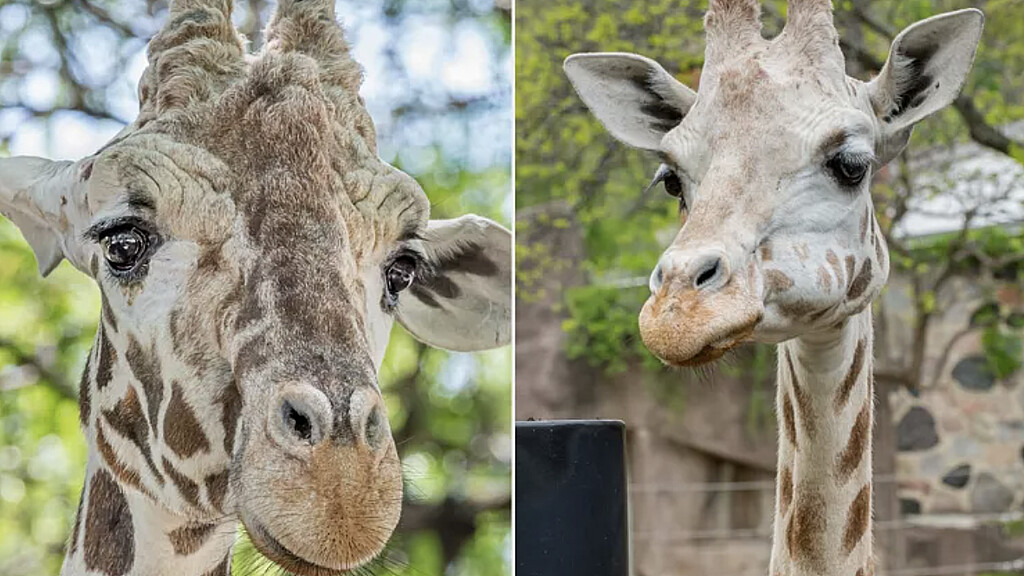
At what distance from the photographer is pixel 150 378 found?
4.76 ft

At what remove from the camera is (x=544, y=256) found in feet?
14.4

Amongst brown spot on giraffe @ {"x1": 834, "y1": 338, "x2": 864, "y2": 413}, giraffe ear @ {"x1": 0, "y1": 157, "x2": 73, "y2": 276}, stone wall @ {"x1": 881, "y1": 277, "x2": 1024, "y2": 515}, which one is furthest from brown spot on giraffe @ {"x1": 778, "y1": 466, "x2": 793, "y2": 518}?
stone wall @ {"x1": 881, "y1": 277, "x2": 1024, "y2": 515}

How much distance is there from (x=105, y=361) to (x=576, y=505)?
727mm

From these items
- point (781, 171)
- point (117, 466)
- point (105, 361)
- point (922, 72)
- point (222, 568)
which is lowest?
point (222, 568)

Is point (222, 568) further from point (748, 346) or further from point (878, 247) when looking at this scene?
point (748, 346)

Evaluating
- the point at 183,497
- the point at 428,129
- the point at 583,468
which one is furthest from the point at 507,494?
the point at 183,497

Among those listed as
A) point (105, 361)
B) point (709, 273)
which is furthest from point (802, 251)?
point (105, 361)

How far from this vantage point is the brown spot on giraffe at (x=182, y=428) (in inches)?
55.9

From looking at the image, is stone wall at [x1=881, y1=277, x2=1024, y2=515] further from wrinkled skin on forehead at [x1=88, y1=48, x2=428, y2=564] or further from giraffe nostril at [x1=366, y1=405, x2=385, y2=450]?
giraffe nostril at [x1=366, y1=405, x2=385, y2=450]

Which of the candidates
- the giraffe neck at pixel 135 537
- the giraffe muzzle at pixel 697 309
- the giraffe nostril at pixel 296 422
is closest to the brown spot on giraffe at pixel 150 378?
the giraffe neck at pixel 135 537

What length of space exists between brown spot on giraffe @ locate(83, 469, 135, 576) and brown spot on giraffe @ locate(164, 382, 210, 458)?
124mm

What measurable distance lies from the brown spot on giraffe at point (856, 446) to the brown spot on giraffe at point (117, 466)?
2.80 feet

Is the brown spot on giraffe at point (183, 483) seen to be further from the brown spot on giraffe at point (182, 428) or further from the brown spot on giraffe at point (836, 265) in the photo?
the brown spot on giraffe at point (836, 265)

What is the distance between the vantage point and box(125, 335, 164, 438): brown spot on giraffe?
4.74ft
